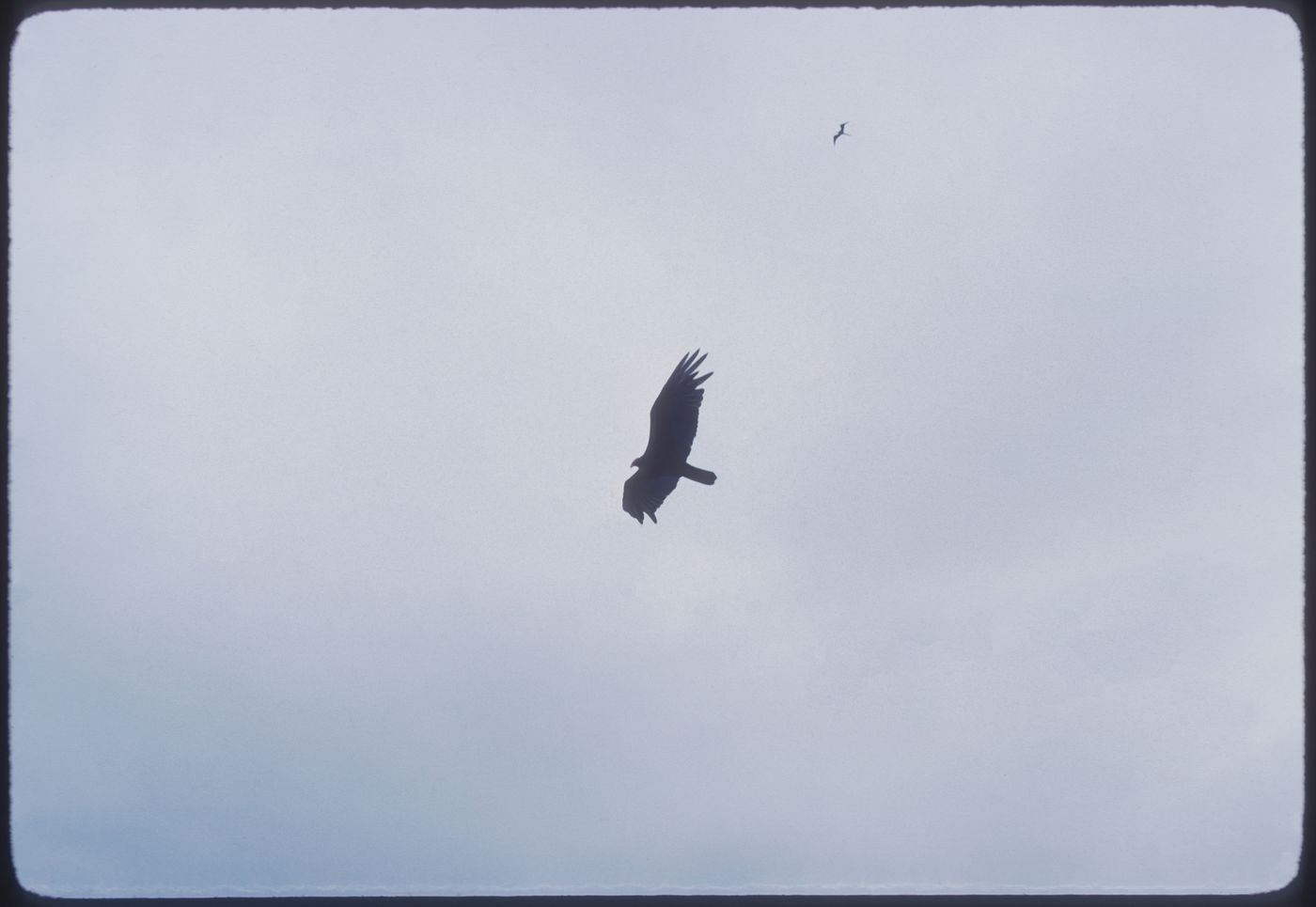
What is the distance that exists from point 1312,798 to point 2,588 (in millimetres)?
3589

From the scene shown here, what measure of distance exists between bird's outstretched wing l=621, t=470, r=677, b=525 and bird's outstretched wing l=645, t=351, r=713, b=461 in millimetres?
579

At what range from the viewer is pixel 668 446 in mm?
11508

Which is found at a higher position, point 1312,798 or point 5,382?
point 5,382

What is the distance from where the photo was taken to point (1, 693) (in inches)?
108

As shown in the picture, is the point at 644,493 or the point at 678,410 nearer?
the point at 678,410

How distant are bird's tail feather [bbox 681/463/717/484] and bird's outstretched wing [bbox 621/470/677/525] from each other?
19 centimetres

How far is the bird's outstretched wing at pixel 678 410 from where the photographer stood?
11.0 meters

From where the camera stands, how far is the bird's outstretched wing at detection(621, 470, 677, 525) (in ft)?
39.3

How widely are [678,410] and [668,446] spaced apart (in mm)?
553

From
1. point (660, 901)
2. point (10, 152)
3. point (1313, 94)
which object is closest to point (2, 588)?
point (10, 152)

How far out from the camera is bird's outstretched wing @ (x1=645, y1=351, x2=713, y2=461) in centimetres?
1101

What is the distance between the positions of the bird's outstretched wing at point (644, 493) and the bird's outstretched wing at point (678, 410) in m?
0.58

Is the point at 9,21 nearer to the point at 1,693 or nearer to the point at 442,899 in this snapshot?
the point at 1,693

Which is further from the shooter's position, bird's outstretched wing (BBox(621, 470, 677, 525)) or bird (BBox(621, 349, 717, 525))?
bird's outstretched wing (BBox(621, 470, 677, 525))
